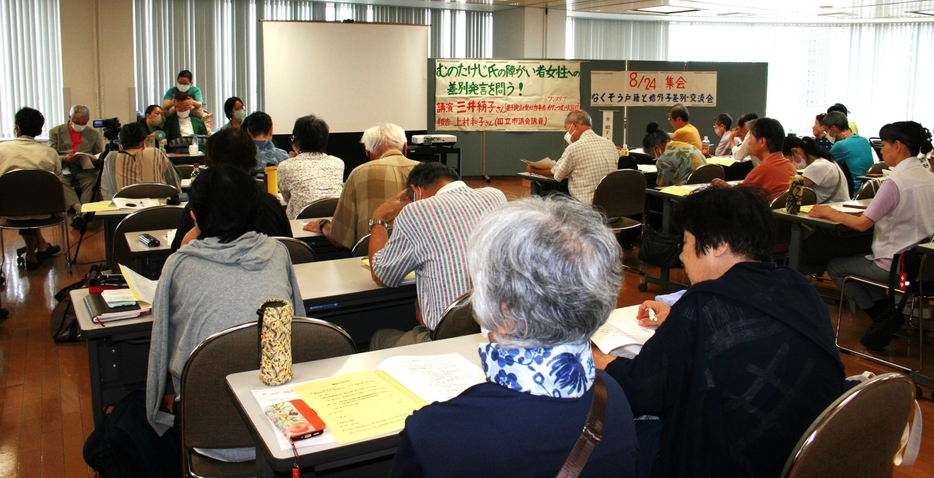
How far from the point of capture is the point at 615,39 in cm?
1271

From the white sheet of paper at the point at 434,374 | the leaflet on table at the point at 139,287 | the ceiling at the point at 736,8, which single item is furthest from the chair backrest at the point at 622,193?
the ceiling at the point at 736,8

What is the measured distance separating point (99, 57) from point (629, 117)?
7246 mm

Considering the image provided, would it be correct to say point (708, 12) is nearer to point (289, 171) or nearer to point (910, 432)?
point (289, 171)

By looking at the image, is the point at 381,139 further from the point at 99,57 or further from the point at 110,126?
the point at 99,57

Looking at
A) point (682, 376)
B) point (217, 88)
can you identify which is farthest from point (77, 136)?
point (682, 376)

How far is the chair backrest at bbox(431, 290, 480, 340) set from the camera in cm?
228

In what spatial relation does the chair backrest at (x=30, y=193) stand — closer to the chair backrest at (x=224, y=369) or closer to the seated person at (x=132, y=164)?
the seated person at (x=132, y=164)

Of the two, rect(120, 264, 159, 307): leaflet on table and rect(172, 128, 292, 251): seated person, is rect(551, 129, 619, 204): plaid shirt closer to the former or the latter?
rect(172, 128, 292, 251): seated person

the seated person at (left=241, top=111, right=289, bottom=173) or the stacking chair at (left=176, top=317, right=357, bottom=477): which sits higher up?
the seated person at (left=241, top=111, right=289, bottom=173)

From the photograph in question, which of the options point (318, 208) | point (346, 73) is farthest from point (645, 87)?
point (318, 208)

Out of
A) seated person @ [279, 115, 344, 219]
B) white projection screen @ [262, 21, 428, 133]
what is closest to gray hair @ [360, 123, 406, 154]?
seated person @ [279, 115, 344, 219]

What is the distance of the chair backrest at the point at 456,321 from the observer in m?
2.28

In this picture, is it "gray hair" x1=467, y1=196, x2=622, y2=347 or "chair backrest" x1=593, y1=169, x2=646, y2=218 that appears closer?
"gray hair" x1=467, y1=196, x2=622, y2=347

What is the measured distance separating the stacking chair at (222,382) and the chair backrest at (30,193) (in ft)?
13.5
